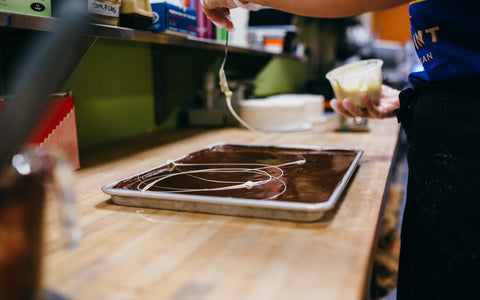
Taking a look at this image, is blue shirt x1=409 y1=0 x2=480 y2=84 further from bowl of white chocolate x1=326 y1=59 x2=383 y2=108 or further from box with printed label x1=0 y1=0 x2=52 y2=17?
box with printed label x1=0 y1=0 x2=52 y2=17

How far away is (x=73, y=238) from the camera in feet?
1.34

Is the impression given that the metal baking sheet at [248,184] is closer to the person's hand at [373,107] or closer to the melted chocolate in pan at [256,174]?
the melted chocolate in pan at [256,174]

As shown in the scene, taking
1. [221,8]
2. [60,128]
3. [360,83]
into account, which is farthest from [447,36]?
[60,128]

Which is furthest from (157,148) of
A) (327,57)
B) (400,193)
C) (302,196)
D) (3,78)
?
(327,57)

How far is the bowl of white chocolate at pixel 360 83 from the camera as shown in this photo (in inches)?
53.8

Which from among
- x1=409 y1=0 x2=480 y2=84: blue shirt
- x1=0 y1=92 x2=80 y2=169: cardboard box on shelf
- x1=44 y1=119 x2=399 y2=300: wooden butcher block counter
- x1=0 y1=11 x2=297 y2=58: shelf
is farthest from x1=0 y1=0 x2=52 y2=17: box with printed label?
x1=409 y1=0 x2=480 y2=84: blue shirt

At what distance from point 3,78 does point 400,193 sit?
110 inches

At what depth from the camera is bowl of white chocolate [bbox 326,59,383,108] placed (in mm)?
1367

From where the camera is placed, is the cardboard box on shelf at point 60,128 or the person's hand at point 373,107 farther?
the person's hand at point 373,107

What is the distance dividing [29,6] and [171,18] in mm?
549

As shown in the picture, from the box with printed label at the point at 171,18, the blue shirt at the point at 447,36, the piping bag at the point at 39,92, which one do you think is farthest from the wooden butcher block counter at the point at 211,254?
the box with printed label at the point at 171,18

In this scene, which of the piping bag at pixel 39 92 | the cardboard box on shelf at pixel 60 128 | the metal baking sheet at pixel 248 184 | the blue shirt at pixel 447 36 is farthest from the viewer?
the cardboard box on shelf at pixel 60 128

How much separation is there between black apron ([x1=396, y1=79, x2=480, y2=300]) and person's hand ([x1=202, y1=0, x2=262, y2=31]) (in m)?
0.53

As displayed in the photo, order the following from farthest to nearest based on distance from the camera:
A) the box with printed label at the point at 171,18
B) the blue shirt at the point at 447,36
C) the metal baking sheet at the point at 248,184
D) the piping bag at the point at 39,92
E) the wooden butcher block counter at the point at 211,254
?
the box with printed label at the point at 171,18
the blue shirt at the point at 447,36
the metal baking sheet at the point at 248,184
the wooden butcher block counter at the point at 211,254
the piping bag at the point at 39,92
